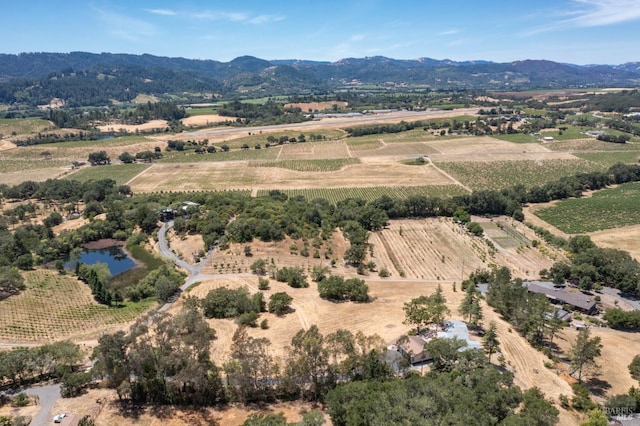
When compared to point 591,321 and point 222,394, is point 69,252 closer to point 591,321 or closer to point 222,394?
point 222,394

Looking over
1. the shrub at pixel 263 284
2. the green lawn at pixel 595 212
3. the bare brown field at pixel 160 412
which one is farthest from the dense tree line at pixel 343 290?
the green lawn at pixel 595 212

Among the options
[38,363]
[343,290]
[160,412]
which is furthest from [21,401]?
[343,290]

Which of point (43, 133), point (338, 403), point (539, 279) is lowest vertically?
point (539, 279)

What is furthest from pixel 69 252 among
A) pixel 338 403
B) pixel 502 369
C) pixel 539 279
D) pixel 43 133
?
pixel 43 133

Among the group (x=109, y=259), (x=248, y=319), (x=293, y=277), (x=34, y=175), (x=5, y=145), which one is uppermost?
(x=5, y=145)

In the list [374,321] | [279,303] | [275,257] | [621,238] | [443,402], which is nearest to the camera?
[443,402]

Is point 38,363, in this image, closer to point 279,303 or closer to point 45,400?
point 45,400

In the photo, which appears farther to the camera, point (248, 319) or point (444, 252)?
point (444, 252)
